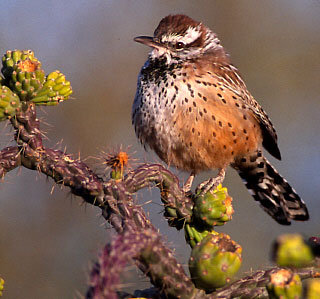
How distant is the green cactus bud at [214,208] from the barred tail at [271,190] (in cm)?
152

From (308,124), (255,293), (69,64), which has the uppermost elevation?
(69,64)

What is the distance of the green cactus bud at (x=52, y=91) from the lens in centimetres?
214

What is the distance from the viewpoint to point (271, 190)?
3.90 metres

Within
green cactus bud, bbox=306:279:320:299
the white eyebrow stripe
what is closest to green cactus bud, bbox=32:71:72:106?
green cactus bud, bbox=306:279:320:299

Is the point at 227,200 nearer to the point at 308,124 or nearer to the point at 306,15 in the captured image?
the point at 308,124

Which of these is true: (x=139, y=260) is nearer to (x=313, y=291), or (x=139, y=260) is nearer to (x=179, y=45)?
(x=313, y=291)

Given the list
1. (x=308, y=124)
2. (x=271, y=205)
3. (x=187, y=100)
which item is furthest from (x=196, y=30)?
(x=308, y=124)

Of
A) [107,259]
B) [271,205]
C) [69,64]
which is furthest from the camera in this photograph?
[69,64]

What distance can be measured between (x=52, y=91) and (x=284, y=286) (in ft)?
3.41

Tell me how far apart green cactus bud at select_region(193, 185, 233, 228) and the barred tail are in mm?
1515

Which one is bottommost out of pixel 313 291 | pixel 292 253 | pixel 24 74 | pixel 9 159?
pixel 313 291

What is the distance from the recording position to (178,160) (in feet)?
11.0

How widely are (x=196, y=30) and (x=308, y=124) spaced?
167cm

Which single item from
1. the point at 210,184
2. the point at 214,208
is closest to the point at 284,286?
the point at 214,208
